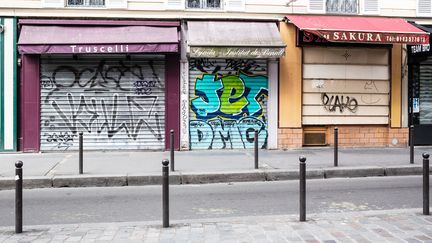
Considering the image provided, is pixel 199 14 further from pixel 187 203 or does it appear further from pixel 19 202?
pixel 19 202

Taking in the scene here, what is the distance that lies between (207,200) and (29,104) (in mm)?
Result: 7481

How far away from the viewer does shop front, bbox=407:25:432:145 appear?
14781 mm

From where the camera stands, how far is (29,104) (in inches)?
526

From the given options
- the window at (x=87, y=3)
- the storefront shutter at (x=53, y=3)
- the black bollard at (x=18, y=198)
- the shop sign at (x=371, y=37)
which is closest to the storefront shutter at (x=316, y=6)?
the shop sign at (x=371, y=37)

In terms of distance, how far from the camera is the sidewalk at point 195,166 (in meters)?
9.63

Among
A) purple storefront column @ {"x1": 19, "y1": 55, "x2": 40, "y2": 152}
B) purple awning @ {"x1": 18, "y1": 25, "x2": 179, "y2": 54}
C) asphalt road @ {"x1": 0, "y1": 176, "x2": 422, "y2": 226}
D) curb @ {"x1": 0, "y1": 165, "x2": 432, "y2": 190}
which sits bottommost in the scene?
asphalt road @ {"x1": 0, "y1": 176, "x2": 422, "y2": 226}

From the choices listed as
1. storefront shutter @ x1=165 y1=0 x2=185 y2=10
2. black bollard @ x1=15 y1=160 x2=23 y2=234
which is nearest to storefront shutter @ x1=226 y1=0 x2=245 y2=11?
storefront shutter @ x1=165 y1=0 x2=185 y2=10

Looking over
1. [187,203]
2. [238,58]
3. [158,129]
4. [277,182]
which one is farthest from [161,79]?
[187,203]

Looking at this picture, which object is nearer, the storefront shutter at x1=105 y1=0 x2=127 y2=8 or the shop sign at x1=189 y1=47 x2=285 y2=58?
the shop sign at x1=189 y1=47 x2=285 y2=58

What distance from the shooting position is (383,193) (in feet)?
27.8

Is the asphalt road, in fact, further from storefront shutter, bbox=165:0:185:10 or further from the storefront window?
the storefront window

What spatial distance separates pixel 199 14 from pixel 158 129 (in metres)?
3.48

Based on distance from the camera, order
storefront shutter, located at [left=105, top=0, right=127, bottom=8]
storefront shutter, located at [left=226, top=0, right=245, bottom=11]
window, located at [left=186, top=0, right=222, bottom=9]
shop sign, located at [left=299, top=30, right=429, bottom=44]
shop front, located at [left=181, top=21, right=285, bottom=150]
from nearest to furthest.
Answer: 1. shop sign, located at [left=299, top=30, right=429, bottom=44]
2. storefront shutter, located at [left=105, top=0, right=127, bottom=8]
3. shop front, located at [left=181, top=21, right=285, bottom=150]
4. storefront shutter, located at [left=226, top=0, right=245, bottom=11]
5. window, located at [left=186, top=0, right=222, bottom=9]

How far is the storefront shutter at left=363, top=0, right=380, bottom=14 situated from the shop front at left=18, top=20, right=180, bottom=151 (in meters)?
5.67
